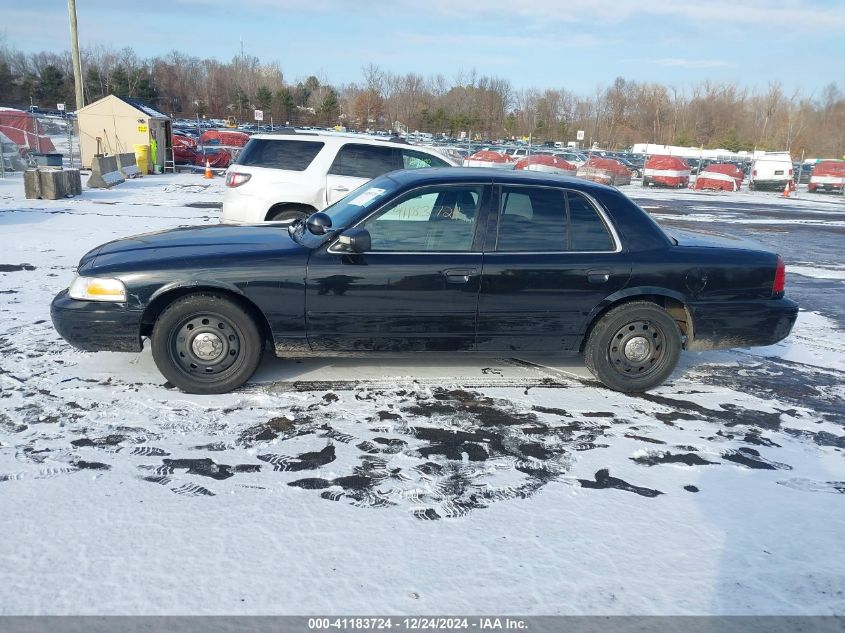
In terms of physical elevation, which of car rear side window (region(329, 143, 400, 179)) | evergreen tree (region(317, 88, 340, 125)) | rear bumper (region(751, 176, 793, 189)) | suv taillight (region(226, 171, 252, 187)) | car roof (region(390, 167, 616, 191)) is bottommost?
car roof (region(390, 167, 616, 191))

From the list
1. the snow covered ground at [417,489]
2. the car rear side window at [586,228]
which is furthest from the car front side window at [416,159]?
the car rear side window at [586,228]

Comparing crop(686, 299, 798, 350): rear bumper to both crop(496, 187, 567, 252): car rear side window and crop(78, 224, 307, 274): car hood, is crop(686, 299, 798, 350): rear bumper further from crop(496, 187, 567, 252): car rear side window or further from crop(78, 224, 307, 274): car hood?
crop(78, 224, 307, 274): car hood

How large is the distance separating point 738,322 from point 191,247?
4124mm

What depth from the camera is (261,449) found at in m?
3.80

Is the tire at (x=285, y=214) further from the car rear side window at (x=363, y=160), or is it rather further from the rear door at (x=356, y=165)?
the car rear side window at (x=363, y=160)

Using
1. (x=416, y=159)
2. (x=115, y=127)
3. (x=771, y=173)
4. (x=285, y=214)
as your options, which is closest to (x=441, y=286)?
→ (x=285, y=214)

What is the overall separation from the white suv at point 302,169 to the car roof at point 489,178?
3586 millimetres

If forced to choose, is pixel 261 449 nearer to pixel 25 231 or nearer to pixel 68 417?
pixel 68 417

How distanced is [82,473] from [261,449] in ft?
3.08

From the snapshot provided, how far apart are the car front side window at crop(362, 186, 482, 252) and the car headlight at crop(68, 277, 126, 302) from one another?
171 cm

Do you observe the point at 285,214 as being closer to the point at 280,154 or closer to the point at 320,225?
the point at 280,154

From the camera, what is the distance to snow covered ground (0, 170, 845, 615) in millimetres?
2688

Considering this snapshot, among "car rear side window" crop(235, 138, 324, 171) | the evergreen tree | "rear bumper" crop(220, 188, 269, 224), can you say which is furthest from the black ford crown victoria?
the evergreen tree

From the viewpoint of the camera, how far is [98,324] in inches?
173
